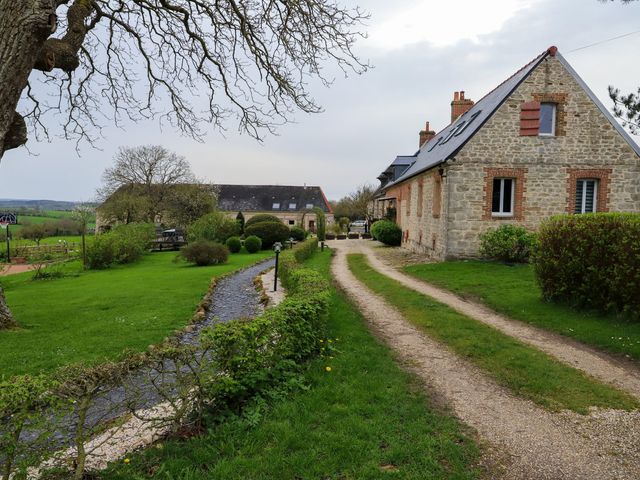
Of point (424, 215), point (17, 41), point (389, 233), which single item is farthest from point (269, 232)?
point (17, 41)

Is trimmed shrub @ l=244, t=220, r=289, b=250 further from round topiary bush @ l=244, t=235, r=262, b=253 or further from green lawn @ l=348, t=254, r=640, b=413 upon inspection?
green lawn @ l=348, t=254, r=640, b=413

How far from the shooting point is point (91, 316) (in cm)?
921

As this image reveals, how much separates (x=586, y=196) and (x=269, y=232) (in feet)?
62.8

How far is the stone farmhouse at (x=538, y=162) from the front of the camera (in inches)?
597

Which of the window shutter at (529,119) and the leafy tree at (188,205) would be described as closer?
the window shutter at (529,119)

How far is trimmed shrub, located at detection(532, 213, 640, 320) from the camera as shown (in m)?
7.31

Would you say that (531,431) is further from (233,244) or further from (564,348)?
(233,244)

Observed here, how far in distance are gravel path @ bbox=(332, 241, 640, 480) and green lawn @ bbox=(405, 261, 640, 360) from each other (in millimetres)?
2665

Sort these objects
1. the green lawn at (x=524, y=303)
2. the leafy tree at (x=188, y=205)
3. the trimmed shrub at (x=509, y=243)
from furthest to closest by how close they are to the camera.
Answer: the leafy tree at (x=188, y=205) < the trimmed shrub at (x=509, y=243) < the green lawn at (x=524, y=303)

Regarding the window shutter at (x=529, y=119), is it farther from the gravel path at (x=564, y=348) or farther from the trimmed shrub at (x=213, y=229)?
the trimmed shrub at (x=213, y=229)

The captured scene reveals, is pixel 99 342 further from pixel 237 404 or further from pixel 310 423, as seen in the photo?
pixel 310 423

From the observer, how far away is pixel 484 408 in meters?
4.40

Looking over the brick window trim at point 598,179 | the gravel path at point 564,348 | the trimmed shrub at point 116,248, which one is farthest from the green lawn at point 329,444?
the trimmed shrub at point 116,248

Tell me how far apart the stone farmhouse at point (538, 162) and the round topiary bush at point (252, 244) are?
1475 cm
